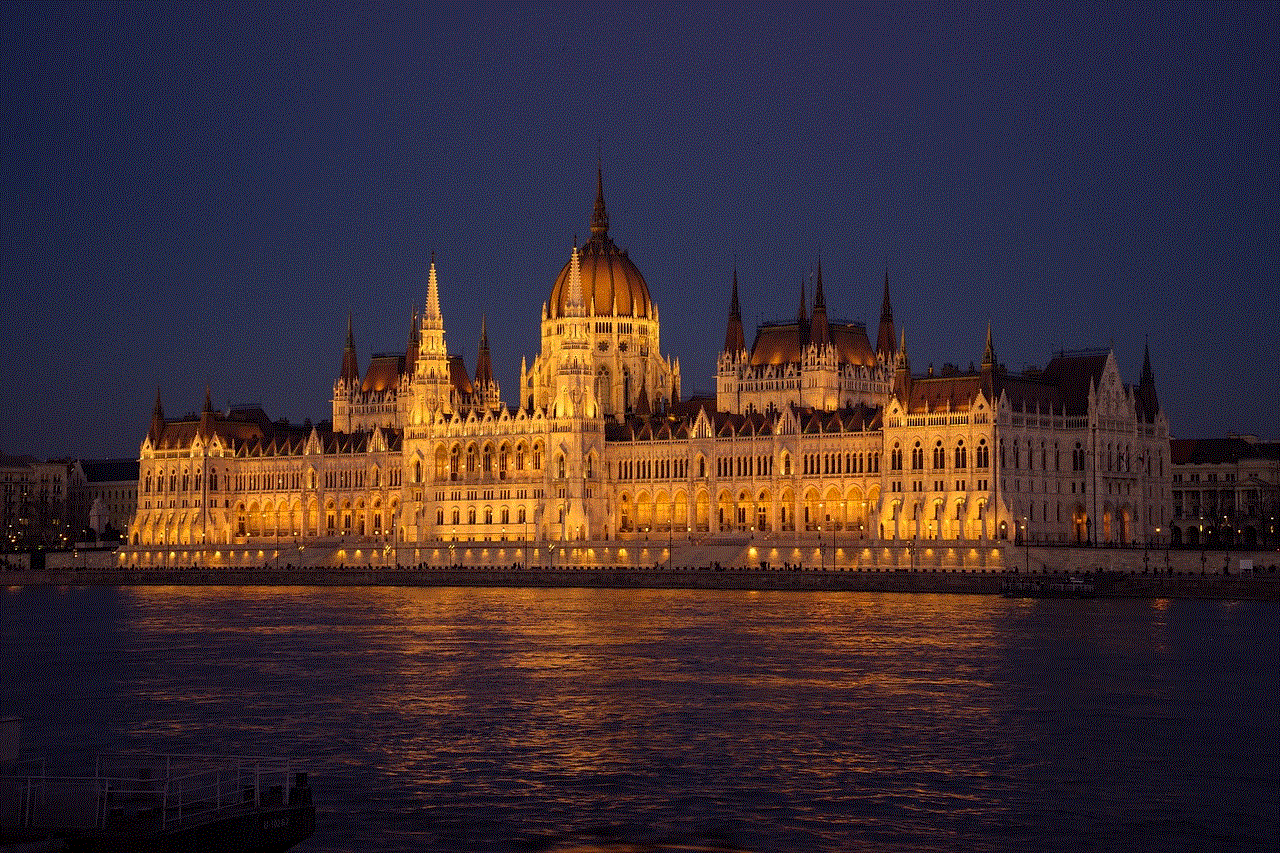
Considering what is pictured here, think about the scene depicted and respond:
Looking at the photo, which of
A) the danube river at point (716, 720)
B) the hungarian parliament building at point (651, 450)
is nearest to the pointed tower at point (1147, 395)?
the hungarian parliament building at point (651, 450)

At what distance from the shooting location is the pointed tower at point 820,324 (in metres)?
161

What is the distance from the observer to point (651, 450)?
6112 inches

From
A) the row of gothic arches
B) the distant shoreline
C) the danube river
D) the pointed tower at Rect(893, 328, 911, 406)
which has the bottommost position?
the danube river

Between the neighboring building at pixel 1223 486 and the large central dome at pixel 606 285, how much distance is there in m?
48.4

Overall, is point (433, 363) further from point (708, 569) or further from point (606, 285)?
point (708, 569)

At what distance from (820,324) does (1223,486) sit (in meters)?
39.0

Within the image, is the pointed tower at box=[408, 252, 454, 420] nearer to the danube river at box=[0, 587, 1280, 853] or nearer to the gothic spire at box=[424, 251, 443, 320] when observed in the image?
the gothic spire at box=[424, 251, 443, 320]

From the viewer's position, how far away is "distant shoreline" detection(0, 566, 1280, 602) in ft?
376

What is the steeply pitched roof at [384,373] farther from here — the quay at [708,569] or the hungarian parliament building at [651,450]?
the quay at [708,569]

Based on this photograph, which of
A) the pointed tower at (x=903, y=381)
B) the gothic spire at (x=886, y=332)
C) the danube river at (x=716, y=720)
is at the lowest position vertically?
the danube river at (x=716, y=720)

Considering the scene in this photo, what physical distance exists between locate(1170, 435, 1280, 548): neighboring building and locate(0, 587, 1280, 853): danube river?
66.5 meters

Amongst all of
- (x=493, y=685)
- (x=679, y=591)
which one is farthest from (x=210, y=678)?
(x=679, y=591)

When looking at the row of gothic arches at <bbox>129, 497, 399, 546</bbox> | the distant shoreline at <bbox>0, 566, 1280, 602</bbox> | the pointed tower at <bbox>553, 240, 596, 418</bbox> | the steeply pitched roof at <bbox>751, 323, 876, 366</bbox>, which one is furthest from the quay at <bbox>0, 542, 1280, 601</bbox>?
the steeply pitched roof at <bbox>751, 323, 876, 366</bbox>

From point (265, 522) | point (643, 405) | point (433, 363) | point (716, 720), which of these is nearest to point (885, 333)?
point (643, 405)
